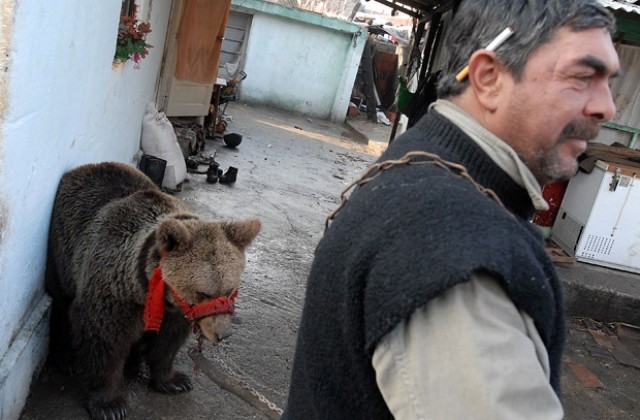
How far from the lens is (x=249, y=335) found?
4.49m

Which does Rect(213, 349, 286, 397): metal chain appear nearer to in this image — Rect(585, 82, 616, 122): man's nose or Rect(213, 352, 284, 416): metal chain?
Rect(213, 352, 284, 416): metal chain

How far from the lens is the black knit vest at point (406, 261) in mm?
959

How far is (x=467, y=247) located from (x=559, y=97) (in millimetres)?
426

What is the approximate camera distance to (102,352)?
321 centimetres

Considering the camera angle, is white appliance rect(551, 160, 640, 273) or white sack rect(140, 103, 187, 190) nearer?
white appliance rect(551, 160, 640, 273)

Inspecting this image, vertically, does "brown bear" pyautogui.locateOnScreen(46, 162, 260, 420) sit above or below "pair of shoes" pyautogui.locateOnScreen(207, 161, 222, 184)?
above

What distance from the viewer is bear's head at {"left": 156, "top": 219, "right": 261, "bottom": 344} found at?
304cm

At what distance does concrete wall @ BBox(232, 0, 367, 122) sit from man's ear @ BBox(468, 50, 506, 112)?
55.1ft

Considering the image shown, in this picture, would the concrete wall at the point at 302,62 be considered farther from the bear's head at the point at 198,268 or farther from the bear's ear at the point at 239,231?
the bear's head at the point at 198,268

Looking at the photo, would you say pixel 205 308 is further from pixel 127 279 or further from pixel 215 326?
pixel 127 279

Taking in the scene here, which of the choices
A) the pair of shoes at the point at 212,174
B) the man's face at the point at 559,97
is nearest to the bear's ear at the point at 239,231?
the man's face at the point at 559,97

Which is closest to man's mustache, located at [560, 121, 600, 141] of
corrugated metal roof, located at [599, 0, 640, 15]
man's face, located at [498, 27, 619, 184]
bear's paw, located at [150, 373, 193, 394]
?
man's face, located at [498, 27, 619, 184]

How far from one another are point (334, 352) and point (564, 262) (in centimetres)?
559

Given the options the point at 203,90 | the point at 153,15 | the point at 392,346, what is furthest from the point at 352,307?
the point at 203,90
